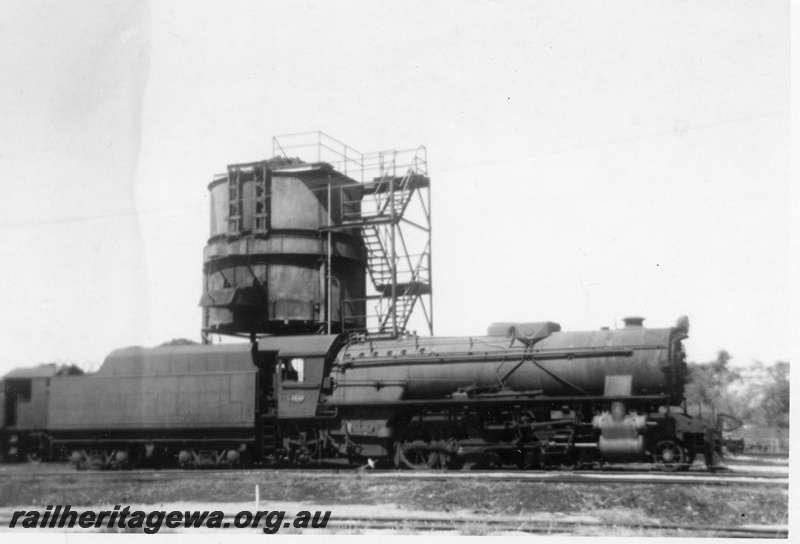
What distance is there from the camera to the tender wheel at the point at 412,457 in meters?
18.2

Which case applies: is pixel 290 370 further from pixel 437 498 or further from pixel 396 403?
pixel 437 498

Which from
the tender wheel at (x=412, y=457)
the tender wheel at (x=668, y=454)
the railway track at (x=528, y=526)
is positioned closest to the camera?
the railway track at (x=528, y=526)

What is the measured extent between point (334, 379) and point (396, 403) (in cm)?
197

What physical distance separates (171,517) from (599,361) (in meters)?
9.38

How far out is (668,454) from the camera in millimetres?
16516

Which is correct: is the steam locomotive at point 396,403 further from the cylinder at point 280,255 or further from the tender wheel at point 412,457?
the cylinder at point 280,255

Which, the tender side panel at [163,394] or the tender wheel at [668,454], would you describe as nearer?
the tender wheel at [668,454]

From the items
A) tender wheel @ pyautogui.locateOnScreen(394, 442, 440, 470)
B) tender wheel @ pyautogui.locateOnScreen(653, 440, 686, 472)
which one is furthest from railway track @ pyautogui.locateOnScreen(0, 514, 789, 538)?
tender wheel @ pyautogui.locateOnScreen(394, 442, 440, 470)

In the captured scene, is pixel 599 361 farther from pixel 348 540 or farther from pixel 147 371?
pixel 147 371

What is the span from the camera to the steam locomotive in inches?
655

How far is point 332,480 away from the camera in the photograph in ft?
54.1

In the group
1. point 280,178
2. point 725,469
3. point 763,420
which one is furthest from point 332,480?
point 763,420

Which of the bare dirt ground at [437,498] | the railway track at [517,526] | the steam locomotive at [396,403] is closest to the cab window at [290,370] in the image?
the steam locomotive at [396,403]

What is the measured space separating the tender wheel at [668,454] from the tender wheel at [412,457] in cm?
Result: 470
